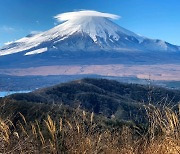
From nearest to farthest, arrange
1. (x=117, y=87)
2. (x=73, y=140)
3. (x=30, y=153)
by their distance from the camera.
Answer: (x=30, y=153) → (x=73, y=140) → (x=117, y=87)

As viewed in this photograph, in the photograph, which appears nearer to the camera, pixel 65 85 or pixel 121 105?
pixel 121 105

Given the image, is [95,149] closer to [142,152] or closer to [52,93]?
[142,152]

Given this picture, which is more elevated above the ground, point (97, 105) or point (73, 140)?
point (73, 140)

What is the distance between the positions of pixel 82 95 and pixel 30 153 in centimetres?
5438

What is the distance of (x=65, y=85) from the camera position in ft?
217

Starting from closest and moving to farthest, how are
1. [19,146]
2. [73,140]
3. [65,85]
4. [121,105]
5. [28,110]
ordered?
[19,146]
[73,140]
[28,110]
[121,105]
[65,85]

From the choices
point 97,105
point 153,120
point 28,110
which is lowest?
point 97,105

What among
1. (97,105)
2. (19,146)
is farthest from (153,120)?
(97,105)

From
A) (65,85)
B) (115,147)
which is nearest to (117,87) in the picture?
(65,85)

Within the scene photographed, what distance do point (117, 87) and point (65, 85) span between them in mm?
11547

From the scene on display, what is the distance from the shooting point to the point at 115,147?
201 inches

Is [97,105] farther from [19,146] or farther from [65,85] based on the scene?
[19,146]

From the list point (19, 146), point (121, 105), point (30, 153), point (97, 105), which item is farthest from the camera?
point (97, 105)

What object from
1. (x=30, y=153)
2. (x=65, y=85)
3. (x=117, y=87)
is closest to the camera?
(x=30, y=153)
